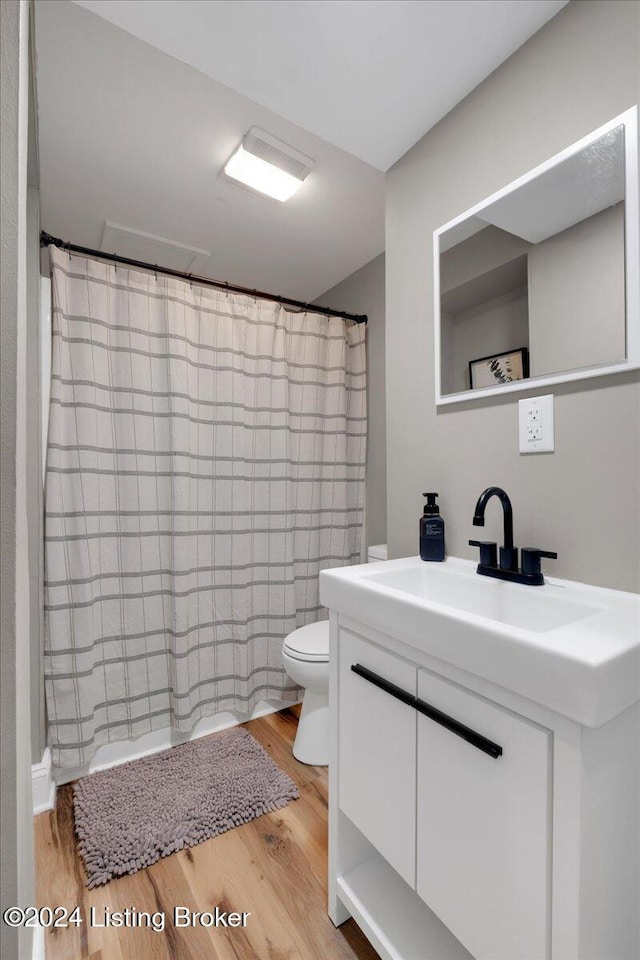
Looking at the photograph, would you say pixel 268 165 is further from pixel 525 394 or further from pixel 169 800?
pixel 169 800

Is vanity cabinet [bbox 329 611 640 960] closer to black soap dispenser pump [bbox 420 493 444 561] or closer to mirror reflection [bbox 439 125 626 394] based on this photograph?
black soap dispenser pump [bbox 420 493 444 561]

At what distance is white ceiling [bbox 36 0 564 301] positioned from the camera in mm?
1095

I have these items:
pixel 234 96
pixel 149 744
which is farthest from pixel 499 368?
pixel 149 744

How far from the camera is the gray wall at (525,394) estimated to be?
0.94 metres

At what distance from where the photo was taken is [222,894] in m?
1.25

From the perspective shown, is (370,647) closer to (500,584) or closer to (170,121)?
(500,584)

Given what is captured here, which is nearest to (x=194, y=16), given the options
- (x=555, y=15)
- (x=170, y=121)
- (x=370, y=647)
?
(x=170, y=121)

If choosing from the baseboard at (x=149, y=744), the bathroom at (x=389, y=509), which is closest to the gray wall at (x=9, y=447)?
the bathroom at (x=389, y=509)

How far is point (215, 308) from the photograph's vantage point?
2.05 m

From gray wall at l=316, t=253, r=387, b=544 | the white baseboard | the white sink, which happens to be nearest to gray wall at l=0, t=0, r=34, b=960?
the white baseboard

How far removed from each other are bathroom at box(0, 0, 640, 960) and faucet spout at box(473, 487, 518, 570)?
0.01m

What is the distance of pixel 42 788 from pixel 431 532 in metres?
1.69

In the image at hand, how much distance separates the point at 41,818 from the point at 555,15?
2884mm

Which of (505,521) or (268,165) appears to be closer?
(505,521)
